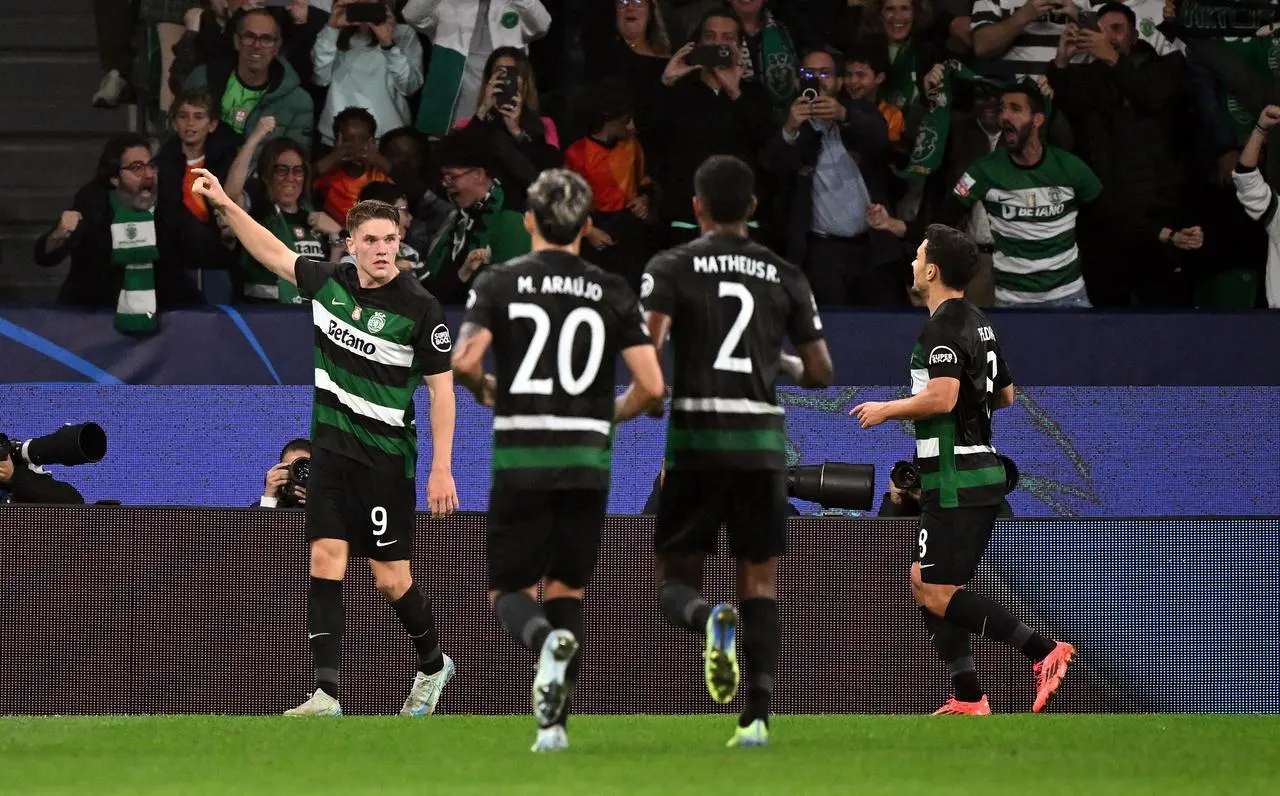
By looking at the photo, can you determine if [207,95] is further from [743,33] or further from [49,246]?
[743,33]

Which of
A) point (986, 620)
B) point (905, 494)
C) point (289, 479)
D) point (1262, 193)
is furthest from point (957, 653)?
point (1262, 193)

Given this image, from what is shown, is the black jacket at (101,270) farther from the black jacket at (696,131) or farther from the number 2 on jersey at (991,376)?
the number 2 on jersey at (991,376)

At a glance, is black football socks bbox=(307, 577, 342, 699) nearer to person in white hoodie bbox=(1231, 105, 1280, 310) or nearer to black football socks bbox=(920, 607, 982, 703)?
black football socks bbox=(920, 607, 982, 703)

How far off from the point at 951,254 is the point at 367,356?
7.44 ft

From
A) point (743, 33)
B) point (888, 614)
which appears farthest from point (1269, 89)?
point (888, 614)

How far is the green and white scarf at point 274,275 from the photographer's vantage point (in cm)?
1122

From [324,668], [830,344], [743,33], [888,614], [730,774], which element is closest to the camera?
[730,774]

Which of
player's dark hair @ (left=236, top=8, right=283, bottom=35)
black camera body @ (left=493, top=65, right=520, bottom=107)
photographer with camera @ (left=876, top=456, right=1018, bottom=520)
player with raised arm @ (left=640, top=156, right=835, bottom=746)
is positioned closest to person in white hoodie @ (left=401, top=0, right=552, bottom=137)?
black camera body @ (left=493, top=65, right=520, bottom=107)

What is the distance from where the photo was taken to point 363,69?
12031mm

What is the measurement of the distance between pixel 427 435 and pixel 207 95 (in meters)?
2.33

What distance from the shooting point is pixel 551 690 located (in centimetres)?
583

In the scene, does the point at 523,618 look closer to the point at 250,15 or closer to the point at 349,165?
the point at 349,165

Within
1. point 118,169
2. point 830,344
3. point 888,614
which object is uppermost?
point 118,169

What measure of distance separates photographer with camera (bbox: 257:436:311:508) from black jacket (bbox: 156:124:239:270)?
1.88m
